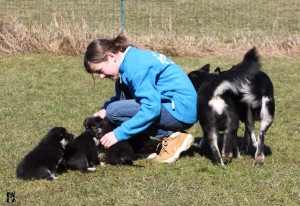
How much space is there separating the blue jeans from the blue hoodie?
0.07m

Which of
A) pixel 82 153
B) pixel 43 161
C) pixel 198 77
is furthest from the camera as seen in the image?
pixel 198 77

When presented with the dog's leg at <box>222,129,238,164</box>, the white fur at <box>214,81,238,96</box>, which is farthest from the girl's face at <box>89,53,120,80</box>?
the dog's leg at <box>222,129,238,164</box>

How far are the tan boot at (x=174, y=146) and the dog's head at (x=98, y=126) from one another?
2.05 feet

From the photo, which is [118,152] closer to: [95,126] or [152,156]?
[95,126]

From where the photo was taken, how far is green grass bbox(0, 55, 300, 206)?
4.39 m

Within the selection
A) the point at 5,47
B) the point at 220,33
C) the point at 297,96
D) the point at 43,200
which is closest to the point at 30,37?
the point at 5,47

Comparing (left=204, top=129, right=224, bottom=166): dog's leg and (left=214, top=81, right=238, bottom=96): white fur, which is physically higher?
(left=214, top=81, right=238, bottom=96): white fur

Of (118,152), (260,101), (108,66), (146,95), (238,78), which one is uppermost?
(108,66)

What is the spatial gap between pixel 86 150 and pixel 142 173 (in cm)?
64

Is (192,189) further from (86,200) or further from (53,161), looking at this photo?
(53,161)

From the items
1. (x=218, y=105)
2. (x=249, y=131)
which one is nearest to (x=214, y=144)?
(x=218, y=105)

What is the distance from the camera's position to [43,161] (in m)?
4.79

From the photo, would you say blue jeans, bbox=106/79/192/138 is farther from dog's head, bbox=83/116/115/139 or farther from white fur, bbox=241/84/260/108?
white fur, bbox=241/84/260/108

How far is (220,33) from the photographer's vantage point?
608 inches
